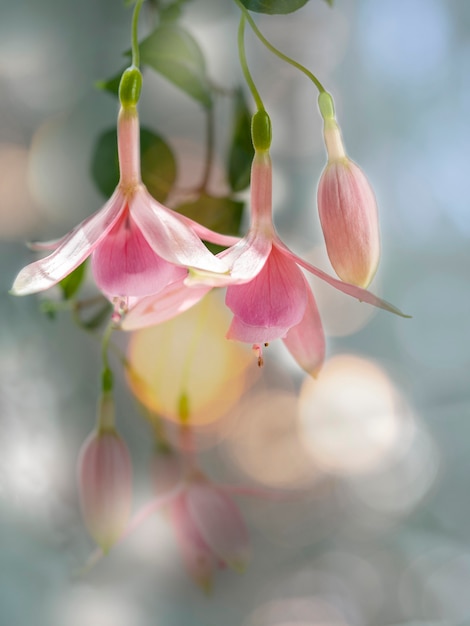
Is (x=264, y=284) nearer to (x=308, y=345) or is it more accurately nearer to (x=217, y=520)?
(x=308, y=345)

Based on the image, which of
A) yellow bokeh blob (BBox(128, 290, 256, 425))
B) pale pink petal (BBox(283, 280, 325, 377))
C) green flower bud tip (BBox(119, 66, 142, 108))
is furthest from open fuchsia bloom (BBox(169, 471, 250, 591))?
green flower bud tip (BBox(119, 66, 142, 108))

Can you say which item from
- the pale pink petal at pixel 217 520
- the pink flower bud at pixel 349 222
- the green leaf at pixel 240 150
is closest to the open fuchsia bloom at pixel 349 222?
the pink flower bud at pixel 349 222

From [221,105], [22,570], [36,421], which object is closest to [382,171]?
[221,105]

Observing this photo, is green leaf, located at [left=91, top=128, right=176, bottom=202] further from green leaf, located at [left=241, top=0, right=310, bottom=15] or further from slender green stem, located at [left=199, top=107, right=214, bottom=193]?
green leaf, located at [left=241, top=0, right=310, bottom=15]

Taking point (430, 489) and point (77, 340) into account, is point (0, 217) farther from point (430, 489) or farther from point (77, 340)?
point (430, 489)

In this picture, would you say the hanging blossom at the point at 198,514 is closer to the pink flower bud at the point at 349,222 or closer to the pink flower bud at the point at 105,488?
the pink flower bud at the point at 105,488

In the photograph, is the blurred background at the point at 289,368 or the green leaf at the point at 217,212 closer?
the green leaf at the point at 217,212

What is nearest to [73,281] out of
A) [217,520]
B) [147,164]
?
[147,164]
